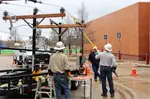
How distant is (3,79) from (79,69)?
4.04 metres

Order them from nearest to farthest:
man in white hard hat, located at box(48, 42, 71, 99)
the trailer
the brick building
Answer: man in white hard hat, located at box(48, 42, 71, 99) → the trailer → the brick building

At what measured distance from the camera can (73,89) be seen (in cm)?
1297

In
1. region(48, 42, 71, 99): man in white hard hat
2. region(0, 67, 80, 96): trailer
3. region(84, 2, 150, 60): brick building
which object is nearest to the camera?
region(48, 42, 71, 99): man in white hard hat

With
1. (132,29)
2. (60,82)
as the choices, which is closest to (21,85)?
(60,82)

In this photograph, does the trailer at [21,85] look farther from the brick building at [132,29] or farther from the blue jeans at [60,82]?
the brick building at [132,29]

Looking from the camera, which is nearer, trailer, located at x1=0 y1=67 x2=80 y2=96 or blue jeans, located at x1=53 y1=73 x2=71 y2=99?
blue jeans, located at x1=53 y1=73 x2=71 y2=99

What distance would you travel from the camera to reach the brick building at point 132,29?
3816 centimetres

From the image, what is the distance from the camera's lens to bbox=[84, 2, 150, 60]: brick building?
38.2 m

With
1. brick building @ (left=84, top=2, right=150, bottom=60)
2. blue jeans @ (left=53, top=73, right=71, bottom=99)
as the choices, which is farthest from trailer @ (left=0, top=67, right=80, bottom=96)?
brick building @ (left=84, top=2, right=150, bottom=60)

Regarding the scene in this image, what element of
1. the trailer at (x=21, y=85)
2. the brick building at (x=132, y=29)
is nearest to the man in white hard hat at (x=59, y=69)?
the trailer at (x=21, y=85)

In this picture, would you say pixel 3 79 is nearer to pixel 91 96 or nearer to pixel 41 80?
pixel 41 80

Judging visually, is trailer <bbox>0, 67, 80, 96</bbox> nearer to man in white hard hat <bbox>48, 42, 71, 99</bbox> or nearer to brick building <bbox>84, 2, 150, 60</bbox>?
man in white hard hat <bbox>48, 42, 71, 99</bbox>

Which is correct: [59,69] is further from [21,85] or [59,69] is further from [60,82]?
[21,85]

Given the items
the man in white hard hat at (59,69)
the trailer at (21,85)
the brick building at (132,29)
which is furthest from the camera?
the brick building at (132,29)
